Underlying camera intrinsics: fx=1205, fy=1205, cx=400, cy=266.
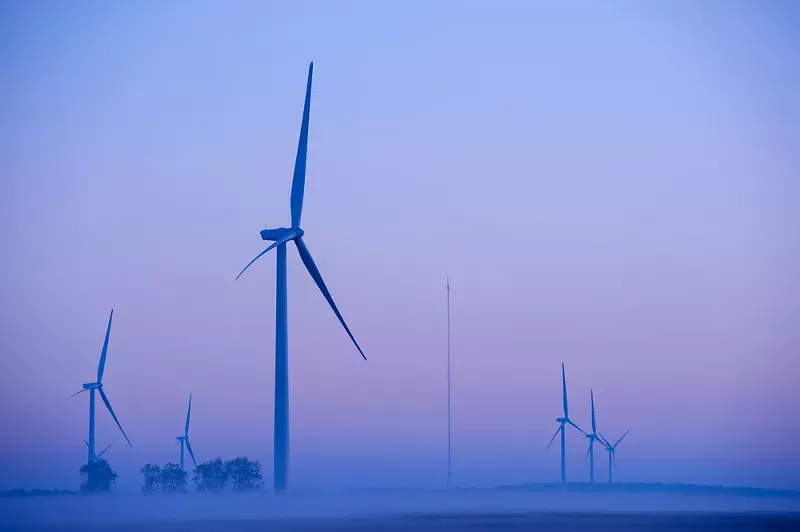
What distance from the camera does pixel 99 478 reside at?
18925cm

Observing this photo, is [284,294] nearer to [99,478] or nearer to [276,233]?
[276,233]

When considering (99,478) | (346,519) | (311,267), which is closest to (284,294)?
(311,267)

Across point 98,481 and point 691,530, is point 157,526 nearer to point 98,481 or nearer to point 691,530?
point 691,530

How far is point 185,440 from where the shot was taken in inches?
7126

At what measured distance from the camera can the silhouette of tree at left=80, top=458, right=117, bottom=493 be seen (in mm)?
180875

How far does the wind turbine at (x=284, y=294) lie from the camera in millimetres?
91750

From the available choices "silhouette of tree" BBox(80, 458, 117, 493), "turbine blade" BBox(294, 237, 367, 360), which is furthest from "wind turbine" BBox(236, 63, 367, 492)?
"silhouette of tree" BBox(80, 458, 117, 493)

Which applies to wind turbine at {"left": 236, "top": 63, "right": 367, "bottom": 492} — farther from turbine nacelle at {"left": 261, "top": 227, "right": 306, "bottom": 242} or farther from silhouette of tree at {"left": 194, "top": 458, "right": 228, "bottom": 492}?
silhouette of tree at {"left": 194, "top": 458, "right": 228, "bottom": 492}

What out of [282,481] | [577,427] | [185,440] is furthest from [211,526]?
[577,427]

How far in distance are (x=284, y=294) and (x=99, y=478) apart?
107414 millimetres

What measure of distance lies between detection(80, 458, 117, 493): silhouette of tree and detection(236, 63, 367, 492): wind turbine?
9477cm

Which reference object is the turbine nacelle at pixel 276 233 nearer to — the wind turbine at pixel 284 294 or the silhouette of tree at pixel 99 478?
the wind turbine at pixel 284 294

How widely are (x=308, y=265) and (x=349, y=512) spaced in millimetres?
21457

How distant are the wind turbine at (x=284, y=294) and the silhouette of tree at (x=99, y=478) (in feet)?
311
